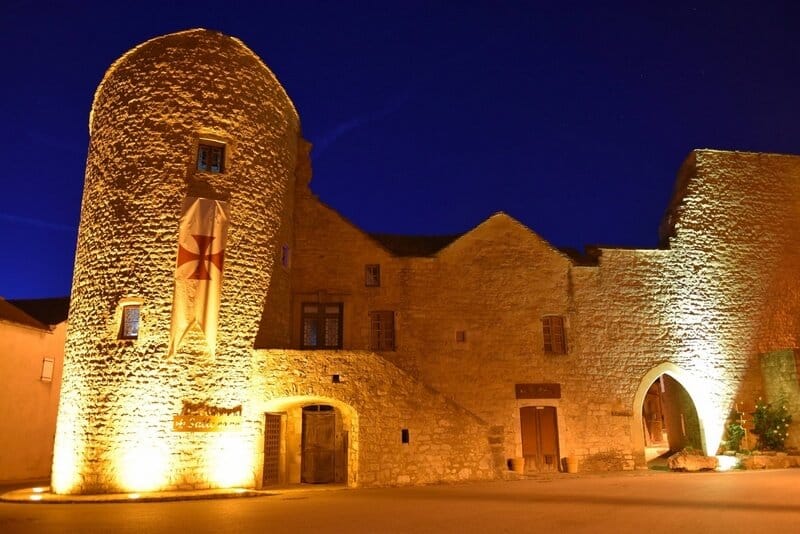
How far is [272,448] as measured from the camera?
51.3 feet

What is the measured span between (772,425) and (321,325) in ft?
46.6

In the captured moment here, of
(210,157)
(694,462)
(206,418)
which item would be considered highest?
(210,157)

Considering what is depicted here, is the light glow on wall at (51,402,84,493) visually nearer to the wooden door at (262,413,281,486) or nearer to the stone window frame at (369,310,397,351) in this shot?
the wooden door at (262,413,281,486)

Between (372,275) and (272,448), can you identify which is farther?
(372,275)

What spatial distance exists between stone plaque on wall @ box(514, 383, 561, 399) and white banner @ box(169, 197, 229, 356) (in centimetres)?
918

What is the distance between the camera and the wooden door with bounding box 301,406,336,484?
1630 centimetres

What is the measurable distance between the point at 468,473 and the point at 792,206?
1558 cm

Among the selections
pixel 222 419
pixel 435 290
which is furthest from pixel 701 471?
pixel 222 419

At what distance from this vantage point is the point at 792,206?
2058cm

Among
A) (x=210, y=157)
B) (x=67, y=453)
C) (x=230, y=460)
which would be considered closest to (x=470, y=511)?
(x=230, y=460)

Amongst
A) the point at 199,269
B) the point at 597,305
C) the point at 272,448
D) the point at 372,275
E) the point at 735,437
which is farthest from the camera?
the point at 597,305

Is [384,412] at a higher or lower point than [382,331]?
lower

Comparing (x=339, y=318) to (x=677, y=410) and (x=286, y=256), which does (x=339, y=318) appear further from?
(x=677, y=410)

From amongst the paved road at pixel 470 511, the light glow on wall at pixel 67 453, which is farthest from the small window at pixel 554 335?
the light glow on wall at pixel 67 453
